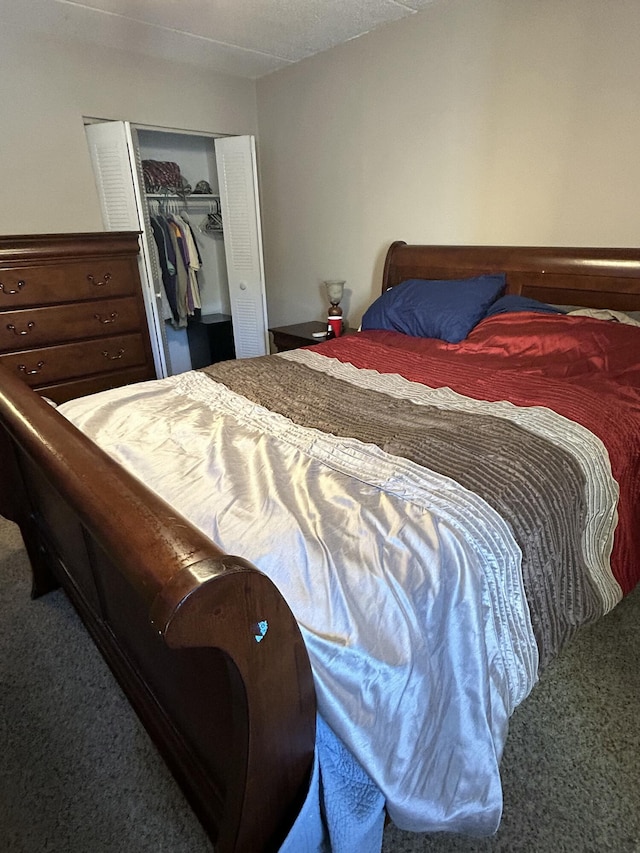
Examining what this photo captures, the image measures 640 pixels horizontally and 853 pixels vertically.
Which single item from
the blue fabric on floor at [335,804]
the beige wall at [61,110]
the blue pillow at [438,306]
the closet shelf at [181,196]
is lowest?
the blue fabric on floor at [335,804]

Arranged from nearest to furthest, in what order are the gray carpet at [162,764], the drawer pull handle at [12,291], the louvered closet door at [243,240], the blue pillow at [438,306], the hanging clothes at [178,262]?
the gray carpet at [162,764], the blue pillow at [438,306], the drawer pull handle at [12,291], the louvered closet door at [243,240], the hanging clothes at [178,262]

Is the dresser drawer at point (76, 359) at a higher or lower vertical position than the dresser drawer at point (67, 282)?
lower

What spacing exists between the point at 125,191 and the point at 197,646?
3183mm

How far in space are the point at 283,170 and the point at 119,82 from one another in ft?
3.84

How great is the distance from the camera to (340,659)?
0.81 metres

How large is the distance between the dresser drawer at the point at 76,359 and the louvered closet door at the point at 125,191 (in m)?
0.23

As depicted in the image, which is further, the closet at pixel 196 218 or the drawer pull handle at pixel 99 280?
the closet at pixel 196 218

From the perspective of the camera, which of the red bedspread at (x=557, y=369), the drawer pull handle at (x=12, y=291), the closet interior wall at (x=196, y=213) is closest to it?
the red bedspread at (x=557, y=369)

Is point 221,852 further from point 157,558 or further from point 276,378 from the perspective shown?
point 276,378

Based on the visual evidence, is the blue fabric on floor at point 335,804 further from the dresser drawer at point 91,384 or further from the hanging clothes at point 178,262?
the hanging clothes at point 178,262

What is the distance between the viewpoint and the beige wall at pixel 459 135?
214 centimetres

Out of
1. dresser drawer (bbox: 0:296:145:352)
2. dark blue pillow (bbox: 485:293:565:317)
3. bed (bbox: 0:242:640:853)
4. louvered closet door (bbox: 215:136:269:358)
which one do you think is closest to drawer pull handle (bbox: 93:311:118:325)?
dresser drawer (bbox: 0:296:145:352)

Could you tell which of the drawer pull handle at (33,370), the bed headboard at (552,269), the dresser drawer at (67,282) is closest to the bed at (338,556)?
the bed headboard at (552,269)

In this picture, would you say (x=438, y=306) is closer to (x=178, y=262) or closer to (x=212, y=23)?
(x=212, y=23)
